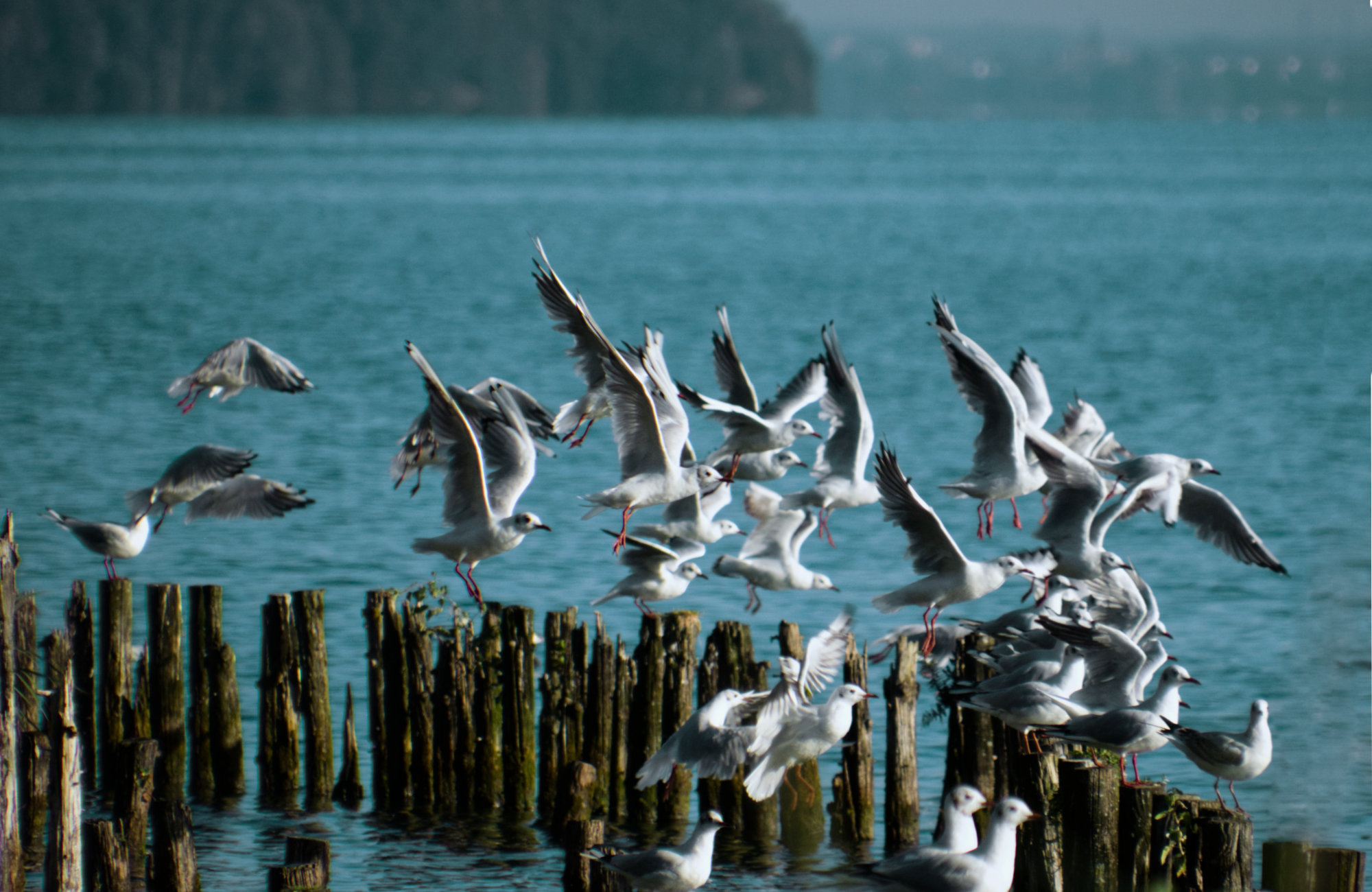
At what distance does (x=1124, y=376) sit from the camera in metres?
36.9

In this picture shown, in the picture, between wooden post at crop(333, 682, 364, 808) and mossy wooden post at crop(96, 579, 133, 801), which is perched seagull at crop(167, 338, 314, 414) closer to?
mossy wooden post at crop(96, 579, 133, 801)

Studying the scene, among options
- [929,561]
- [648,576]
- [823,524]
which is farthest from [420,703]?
[823,524]

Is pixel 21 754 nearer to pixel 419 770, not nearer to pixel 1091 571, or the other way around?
pixel 419 770

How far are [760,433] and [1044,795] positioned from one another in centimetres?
464

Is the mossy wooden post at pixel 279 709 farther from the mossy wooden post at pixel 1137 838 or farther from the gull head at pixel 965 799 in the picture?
the mossy wooden post at pixel 1137 838

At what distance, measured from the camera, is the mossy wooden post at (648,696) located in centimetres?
1089

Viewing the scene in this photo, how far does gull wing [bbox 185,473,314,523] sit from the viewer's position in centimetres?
1349

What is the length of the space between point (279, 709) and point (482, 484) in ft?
6.28

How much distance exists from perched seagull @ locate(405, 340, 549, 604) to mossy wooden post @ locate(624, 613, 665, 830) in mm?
1113

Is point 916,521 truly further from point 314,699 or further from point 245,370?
point 245,370

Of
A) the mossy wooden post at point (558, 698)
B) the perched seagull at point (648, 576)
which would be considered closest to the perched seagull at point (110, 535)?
the perched seagull at point (648, 576)

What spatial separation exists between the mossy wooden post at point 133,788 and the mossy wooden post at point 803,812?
365 centimetres

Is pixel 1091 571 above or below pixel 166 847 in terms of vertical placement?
above

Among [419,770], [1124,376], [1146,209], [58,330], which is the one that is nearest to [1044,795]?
[419,770]
